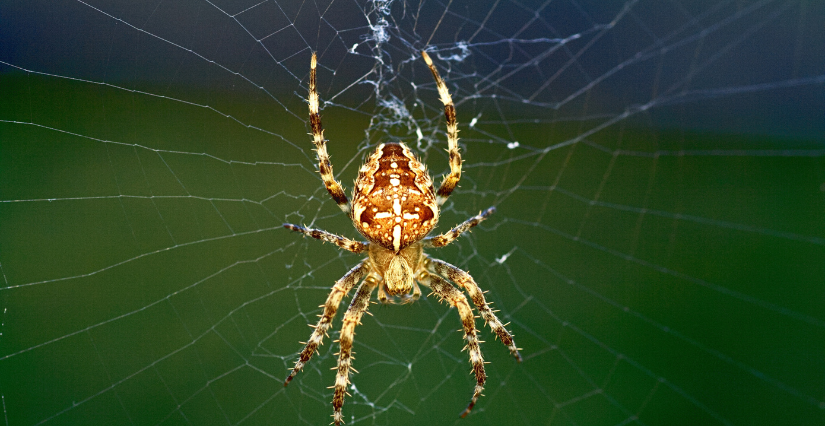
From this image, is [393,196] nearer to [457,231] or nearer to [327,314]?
[457,231]

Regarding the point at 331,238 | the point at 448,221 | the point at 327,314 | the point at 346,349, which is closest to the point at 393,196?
the point at 331,238

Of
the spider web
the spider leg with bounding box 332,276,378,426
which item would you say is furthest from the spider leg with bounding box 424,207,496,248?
the spider web

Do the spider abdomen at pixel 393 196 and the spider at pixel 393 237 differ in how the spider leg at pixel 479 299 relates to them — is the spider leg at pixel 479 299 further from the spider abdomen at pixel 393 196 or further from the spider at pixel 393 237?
the spider abdomen at pixel 393 196

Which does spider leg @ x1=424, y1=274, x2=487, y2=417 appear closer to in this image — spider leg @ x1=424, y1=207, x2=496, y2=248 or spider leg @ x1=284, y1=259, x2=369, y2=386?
spider leg @ x1=424, y1=207, x2=496, y2=248

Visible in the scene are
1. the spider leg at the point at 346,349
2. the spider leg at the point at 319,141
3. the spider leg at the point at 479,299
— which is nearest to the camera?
the spider leg at the point at 319,141

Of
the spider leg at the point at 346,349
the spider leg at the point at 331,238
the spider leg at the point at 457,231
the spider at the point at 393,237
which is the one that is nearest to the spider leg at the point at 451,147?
the spider at the point at 393,237

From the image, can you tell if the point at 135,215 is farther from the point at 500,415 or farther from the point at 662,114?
the point at 662,114
